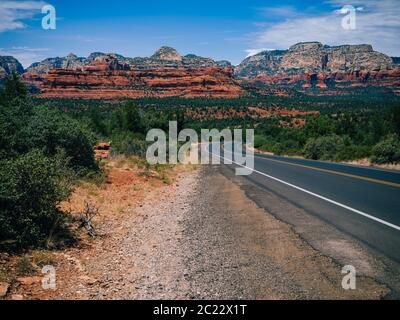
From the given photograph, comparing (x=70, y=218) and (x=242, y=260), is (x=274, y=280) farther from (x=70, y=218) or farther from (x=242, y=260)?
(x=70, y=218)

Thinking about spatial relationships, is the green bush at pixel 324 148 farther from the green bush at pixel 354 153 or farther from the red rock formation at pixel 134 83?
the red rock formation at pixel 134 83

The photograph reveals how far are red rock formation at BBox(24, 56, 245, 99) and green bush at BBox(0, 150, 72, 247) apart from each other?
476 ft

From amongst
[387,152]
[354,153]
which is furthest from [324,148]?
[387,152]

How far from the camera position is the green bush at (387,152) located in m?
22.2

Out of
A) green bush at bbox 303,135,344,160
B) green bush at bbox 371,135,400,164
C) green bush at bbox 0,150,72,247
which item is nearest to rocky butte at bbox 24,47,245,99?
green bush at bbox 303,135,344,160

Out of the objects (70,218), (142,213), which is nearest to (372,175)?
(142,213)

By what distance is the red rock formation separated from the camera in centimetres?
15975

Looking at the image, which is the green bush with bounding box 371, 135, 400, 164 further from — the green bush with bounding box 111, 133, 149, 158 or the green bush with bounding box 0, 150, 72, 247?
the green bush with bounding box 0, 150, 72, 247

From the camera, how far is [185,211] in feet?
38.1

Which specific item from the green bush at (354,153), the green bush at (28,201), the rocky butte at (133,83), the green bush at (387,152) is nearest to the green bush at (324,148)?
the green bush at (354,153)

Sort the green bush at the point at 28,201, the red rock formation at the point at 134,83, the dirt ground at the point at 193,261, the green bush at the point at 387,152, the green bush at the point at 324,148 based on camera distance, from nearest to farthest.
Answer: the dirt ground at the point at 193,261, the green bush at the point at 28,201, the green bush at the point at 387,152, the green bush at the point at 324,148, the red rock formation at the point at 134,83

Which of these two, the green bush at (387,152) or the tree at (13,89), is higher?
the tree at (13,89)

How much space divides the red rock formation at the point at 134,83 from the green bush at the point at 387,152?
13510 centimetres
